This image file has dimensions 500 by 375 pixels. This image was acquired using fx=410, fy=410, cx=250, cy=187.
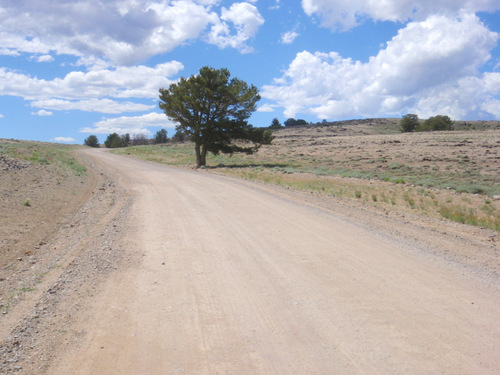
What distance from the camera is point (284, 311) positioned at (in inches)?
202

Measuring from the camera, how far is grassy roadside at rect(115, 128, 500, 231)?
1694 cm

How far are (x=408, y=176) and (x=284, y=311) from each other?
88.9ft

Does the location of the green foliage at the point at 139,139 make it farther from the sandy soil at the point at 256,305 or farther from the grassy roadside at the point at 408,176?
the sandy soil at the point at 256,305

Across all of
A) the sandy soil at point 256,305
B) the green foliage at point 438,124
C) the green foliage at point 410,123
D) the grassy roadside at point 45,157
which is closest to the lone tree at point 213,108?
the grassy roadside at point 45,157

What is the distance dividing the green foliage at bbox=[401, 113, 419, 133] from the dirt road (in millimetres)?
98845

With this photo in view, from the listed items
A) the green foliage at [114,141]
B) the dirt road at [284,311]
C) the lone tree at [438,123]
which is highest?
the lone tree at [438,123]

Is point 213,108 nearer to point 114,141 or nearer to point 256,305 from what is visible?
point 256,305

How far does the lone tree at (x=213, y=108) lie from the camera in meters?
36.8

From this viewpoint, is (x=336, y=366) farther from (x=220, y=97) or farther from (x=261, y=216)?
(x=220, y=97)

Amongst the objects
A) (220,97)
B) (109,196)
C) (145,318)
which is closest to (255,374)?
(145,318)

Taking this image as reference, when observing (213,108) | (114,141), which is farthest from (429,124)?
(114,141)

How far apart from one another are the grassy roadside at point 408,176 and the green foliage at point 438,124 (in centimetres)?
4164

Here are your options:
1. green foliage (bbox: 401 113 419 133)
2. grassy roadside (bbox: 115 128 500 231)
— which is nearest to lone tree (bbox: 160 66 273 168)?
grassy roadside (bbox: 115 128 500 231)

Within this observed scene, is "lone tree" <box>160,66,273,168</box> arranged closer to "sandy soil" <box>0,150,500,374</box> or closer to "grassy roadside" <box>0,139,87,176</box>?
"grassy roadside" <box>0,139,87,176</box>
